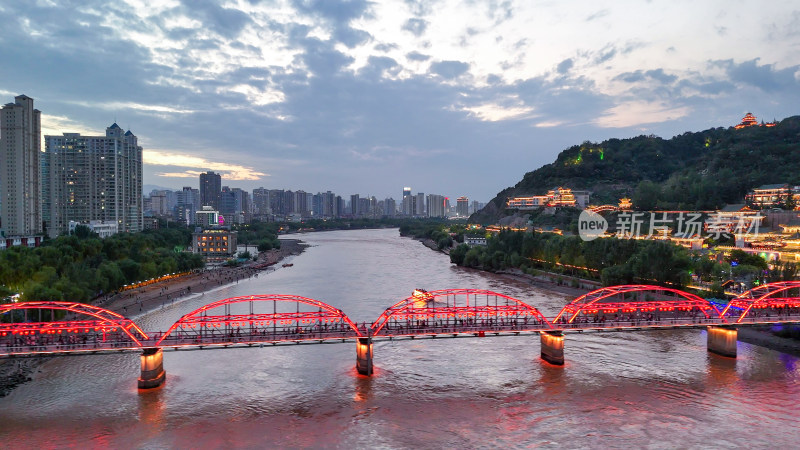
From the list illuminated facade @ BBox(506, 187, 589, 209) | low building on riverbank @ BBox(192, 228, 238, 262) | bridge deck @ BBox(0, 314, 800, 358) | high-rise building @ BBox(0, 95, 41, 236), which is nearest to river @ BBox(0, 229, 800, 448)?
bridge deck @ BBox(0, 314, 800, 358)

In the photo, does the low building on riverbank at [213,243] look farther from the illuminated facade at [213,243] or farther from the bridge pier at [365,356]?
the bridge pier at [365,356]

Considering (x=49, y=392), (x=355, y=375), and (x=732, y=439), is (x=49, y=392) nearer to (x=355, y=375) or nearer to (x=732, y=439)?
(x=355, y=375)

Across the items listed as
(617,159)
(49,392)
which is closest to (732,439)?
(49,392)

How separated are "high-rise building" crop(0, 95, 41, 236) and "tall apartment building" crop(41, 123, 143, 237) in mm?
16646

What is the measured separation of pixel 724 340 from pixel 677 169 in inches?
5218

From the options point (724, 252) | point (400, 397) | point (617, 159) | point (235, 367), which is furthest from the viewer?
point (617, 159)

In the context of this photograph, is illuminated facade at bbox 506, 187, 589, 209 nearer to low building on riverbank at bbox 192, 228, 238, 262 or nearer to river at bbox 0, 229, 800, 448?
low building on riverbank at bbox 192, 228, 238, 262

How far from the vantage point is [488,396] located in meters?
27.5

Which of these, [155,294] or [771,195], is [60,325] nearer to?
[155,294]

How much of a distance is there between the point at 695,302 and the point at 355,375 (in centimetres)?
2318

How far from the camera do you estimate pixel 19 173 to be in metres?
91.8

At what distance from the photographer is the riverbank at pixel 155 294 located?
30.4m

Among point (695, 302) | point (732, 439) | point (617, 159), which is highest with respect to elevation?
point (617, 159)

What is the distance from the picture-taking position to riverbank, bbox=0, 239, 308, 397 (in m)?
30.4
